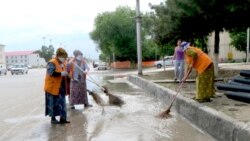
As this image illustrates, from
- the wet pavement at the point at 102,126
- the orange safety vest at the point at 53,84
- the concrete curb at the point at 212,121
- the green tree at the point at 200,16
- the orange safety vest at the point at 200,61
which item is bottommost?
the wet pavement at the point at 102,126

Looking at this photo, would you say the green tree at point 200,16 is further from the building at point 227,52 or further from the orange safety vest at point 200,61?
the building at point 227,52

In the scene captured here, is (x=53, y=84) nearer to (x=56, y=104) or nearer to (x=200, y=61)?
(x=56, y=104)

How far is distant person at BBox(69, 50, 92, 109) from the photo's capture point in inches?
432

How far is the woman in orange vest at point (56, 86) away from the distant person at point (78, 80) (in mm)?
2261

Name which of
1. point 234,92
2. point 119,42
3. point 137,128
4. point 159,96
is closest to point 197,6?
point 159,96

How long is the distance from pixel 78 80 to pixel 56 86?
2607 mm

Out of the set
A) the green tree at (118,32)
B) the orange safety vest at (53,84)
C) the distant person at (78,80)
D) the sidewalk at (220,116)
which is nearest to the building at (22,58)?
the green tree at (118,32)

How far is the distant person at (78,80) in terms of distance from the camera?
36.0ft

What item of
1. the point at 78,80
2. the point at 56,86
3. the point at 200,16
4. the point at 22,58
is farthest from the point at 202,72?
the point at 22,58

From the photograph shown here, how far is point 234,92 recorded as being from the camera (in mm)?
9602

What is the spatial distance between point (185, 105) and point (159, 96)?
370 centimetres

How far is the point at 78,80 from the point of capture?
36.4 feet

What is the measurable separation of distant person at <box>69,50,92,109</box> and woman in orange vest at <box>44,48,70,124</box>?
7.42 ft

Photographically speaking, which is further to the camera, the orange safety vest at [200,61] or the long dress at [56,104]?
the orange safety vest at [200,61]
